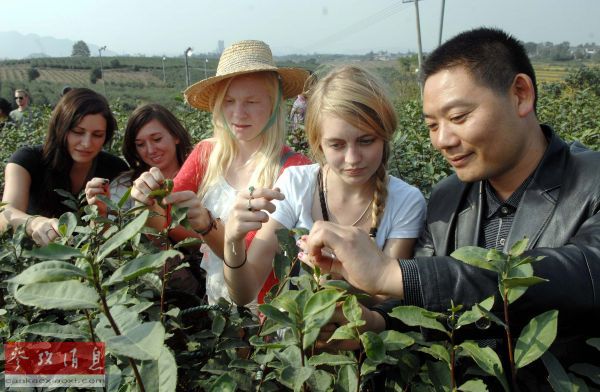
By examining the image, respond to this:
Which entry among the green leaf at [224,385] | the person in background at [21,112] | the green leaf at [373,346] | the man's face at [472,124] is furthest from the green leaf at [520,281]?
the person in background at [21,112]

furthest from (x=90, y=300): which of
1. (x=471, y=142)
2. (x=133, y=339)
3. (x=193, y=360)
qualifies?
(x=471, y=142)

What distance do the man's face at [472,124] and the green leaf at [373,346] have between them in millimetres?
689

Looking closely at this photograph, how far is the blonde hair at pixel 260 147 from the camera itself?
2.07m

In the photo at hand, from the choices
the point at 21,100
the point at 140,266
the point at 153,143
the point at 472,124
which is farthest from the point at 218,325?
the point at 21,100

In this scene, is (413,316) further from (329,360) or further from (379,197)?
(379,197)

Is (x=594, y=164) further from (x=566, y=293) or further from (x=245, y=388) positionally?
(x=245, y=388)

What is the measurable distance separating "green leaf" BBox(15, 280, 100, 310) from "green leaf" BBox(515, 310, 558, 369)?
617 millimetres

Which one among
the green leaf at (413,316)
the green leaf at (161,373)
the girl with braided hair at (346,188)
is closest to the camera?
the green leaf at (161,373)

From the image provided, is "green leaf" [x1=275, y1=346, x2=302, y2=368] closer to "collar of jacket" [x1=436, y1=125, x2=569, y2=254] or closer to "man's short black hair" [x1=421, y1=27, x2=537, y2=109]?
"collar of jacket" [x1=436, y1=125, x2=569, y2=254]

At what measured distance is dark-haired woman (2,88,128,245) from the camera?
2725mm

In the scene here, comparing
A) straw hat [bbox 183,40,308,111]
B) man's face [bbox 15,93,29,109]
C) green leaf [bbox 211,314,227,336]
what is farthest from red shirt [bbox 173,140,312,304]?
man's face [bbox 15,93,29,109]

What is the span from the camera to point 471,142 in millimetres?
1313

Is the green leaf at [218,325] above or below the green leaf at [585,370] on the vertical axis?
below

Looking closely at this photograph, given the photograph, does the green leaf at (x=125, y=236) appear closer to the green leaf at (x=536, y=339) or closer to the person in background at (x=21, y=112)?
the green leaf at (x=536, y=339)
